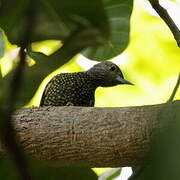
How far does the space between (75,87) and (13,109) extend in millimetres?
2817

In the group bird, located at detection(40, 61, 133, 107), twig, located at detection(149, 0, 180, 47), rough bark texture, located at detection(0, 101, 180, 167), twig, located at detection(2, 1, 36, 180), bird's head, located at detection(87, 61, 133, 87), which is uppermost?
twig, located at detection(2, 1, 36, 180)

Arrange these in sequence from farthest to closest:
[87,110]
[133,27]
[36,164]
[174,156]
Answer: [133,27], [87,110], [36,164], [174,156]

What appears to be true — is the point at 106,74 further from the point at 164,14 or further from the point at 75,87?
the point at 164,14

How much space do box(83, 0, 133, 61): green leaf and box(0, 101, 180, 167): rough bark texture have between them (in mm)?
377

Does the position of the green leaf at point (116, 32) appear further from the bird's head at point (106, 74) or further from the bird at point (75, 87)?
the bird's head at point (106, 74)

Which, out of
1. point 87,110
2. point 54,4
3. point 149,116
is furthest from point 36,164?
point 87,110

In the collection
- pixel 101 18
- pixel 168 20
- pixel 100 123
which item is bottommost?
pixel 100 123

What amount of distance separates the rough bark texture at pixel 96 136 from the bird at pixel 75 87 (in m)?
1.28

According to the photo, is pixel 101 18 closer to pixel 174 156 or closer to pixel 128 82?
pixel 174 156

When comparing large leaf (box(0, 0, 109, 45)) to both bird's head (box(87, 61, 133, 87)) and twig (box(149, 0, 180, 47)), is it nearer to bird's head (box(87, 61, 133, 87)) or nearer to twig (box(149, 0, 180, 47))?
twig (box(149, 0, 180, 47))

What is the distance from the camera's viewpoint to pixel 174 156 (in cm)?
46

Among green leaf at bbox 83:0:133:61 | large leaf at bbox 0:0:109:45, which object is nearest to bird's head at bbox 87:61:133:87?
green leaf at bbox 83:0:133:61

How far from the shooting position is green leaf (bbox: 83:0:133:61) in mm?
1939

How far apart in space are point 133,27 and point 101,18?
8.74ft
